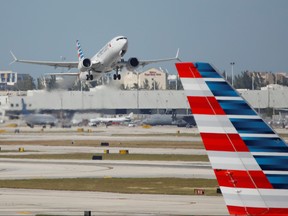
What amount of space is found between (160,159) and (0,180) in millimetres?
22940

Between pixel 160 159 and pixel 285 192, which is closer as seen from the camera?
pixel 285 192

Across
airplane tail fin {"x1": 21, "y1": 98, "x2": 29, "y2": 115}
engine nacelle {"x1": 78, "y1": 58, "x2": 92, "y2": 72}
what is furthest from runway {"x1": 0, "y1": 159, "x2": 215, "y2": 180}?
airplane tail fin {"x1": 21, "y1": 98, "x2": 29, "y2": 115}

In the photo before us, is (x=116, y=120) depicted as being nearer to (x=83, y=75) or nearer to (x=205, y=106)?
(x=83, y=75)

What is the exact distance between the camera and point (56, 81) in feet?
352

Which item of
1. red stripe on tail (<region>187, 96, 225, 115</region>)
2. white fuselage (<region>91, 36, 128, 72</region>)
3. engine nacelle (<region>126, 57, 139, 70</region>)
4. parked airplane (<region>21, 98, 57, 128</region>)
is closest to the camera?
red stripe on tail (<region>187, 96, 225, 115</region>)

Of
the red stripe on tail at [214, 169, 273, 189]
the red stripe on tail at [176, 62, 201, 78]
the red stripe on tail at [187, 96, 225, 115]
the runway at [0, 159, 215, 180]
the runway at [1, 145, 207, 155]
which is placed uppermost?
the red stripe on tail at [176, 62, 201, 78]

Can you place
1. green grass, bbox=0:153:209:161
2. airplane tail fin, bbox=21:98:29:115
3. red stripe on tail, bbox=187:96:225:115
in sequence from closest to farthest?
red stripe on tail, bbox=187:96:225:115 → green grass, bbox=0:153:209:161 → airplane tail fin, bbox=21:98:29:115

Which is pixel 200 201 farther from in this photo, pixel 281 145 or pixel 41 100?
pixel 41 100

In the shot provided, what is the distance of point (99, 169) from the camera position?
61.9 metres

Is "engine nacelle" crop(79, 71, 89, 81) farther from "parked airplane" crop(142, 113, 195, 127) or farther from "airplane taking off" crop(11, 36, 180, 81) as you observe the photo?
"parked airplane" crop(142, 113, 195, 127)

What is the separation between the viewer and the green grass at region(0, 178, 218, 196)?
44625 millimetres

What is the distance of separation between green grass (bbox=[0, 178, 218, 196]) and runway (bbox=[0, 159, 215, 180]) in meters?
2.98

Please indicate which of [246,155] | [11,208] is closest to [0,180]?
[11,208]

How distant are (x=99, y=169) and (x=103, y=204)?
80.1ft
